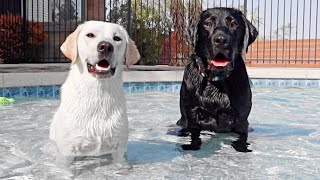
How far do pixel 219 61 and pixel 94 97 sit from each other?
3.50 ft

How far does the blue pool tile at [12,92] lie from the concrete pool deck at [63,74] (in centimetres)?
10

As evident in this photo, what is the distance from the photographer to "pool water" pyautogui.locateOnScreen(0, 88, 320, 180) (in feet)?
9.45

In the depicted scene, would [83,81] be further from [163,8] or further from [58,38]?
[163,8]

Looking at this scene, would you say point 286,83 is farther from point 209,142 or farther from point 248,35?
point 248,35

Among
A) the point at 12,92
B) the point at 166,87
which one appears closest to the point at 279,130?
the point at 12,92

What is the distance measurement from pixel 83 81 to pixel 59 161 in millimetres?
563

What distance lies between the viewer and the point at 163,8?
46.1ft

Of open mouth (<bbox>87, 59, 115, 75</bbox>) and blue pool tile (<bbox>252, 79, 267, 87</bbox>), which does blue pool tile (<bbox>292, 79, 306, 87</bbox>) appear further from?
open mouth (<bbox>87, 59, 115, 75</bbox>)

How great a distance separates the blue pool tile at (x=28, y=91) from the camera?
7387 millimetres

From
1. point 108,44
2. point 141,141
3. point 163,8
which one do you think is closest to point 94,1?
point 163,8

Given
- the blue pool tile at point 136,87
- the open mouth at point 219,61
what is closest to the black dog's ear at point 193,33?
the open mouth at point 219,61

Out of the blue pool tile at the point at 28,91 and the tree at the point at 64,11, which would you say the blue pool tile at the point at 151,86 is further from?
the tree at the point at 64,11

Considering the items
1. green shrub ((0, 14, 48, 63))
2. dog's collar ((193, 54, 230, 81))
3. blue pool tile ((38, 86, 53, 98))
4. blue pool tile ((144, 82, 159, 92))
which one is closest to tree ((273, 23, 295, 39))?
blue pool tile ((144, 82, 159, 92))

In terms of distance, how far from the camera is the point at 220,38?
10.9 feet
